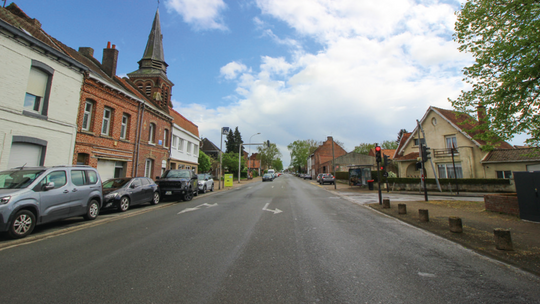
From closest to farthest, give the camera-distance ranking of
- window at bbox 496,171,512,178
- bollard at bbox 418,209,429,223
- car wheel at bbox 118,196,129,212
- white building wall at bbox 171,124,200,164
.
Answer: bollard at bbox 418,209,429,223, car wheel at bbox 118,196,129,212, window at bbox 496,171,512,178, white building wall at bbox 171,124,200,164

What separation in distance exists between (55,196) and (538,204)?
1463 cm

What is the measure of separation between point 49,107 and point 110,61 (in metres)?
8.52

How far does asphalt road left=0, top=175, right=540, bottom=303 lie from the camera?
3074 mm

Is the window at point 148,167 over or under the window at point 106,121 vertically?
under

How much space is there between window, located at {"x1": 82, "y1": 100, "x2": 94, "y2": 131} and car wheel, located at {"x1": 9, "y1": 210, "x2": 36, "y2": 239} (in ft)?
31.1

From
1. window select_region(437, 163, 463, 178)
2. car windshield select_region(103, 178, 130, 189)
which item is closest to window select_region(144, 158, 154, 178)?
car windshield select_region(103, 178, 130, 189)

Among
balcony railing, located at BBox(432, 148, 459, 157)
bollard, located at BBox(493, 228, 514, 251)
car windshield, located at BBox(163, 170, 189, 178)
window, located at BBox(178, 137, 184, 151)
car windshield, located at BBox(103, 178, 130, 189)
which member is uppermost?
window, located at BBox(178, 137, 184, 151)

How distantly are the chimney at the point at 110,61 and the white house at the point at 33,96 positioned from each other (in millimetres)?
4967

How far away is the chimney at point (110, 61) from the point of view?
18.2m

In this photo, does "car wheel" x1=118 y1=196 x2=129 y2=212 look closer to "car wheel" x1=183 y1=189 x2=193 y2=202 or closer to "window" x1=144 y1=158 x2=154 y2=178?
"car wheel" x1=183 y1=189 x2=193 y2=202

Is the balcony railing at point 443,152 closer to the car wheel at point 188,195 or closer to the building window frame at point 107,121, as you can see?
the car wheel at point 188,195

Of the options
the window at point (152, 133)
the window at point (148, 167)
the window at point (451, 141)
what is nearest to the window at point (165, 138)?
the window at point (152, 133)

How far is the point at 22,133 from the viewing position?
33.7 feet

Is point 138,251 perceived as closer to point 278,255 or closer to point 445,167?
point 278,255
